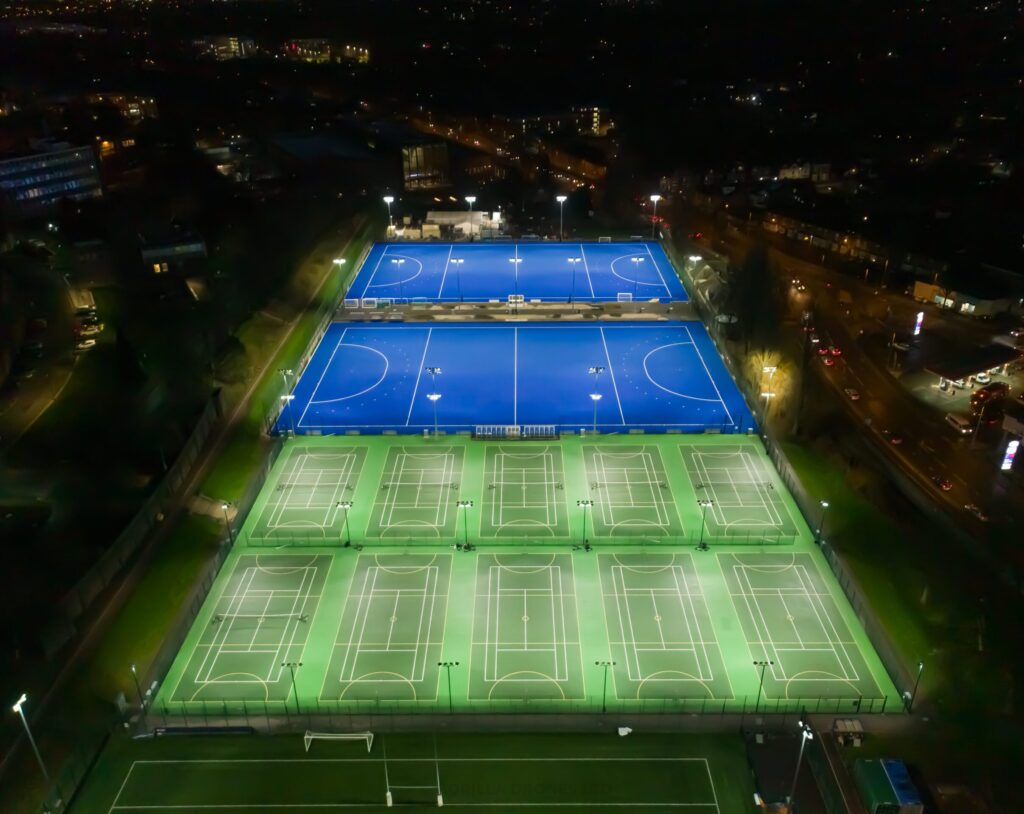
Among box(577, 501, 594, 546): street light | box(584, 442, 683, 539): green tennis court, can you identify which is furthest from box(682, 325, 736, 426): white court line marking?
box(577, 501, 594, 546): street light

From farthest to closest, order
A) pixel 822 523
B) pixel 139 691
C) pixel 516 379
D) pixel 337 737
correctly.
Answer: pixel 516 379 → pixel 822 523 → pixel 139 691 → pixel 337 737

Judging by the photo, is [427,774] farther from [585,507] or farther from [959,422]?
[959,422]

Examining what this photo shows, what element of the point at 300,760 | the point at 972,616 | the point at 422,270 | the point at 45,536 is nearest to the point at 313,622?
the point at 300,760

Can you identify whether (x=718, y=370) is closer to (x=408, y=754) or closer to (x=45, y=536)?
(x=408, y=754)

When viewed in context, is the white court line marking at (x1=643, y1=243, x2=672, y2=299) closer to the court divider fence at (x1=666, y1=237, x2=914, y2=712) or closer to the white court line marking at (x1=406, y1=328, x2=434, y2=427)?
the court divider fence at (x1=666, y1=237, x2=914, y2=712)

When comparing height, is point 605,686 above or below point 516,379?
below

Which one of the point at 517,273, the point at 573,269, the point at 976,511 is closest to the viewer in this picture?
the point at 976,511

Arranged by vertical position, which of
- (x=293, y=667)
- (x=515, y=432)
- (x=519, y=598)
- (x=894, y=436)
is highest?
(x=515, y=432)

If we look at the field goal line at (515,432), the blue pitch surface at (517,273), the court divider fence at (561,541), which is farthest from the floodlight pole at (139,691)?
the blue pitch surface at (517,273)

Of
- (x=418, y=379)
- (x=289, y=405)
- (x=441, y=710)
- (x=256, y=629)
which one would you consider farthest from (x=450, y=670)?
(x=418, y=379)
